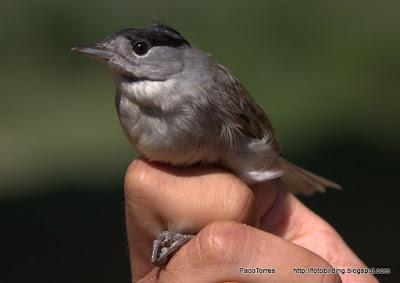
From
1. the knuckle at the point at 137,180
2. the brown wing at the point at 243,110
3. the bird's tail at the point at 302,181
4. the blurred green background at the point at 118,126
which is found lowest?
the blurred green background at the point at 118,126

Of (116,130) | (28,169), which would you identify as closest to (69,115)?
(116,130)

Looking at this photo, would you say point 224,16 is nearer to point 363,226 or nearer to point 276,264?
point 363,226

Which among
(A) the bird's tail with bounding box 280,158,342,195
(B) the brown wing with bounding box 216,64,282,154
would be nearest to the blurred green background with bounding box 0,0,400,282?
(A) the bird's tail with bounding box 280,158,342,195

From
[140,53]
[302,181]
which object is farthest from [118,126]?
[140,53]

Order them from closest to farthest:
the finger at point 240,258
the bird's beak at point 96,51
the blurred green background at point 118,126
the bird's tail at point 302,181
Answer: the finger at point 240,258 → the bird's beak at point 96,51 → the bird's tail at point 302,181 → the blurred green background at point 118,126

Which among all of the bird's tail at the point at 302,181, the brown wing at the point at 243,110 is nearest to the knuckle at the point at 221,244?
the brown wing at the point at 243,110

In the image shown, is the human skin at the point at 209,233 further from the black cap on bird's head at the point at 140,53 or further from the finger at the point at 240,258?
the black cap on bird's head at the point at 140,53
